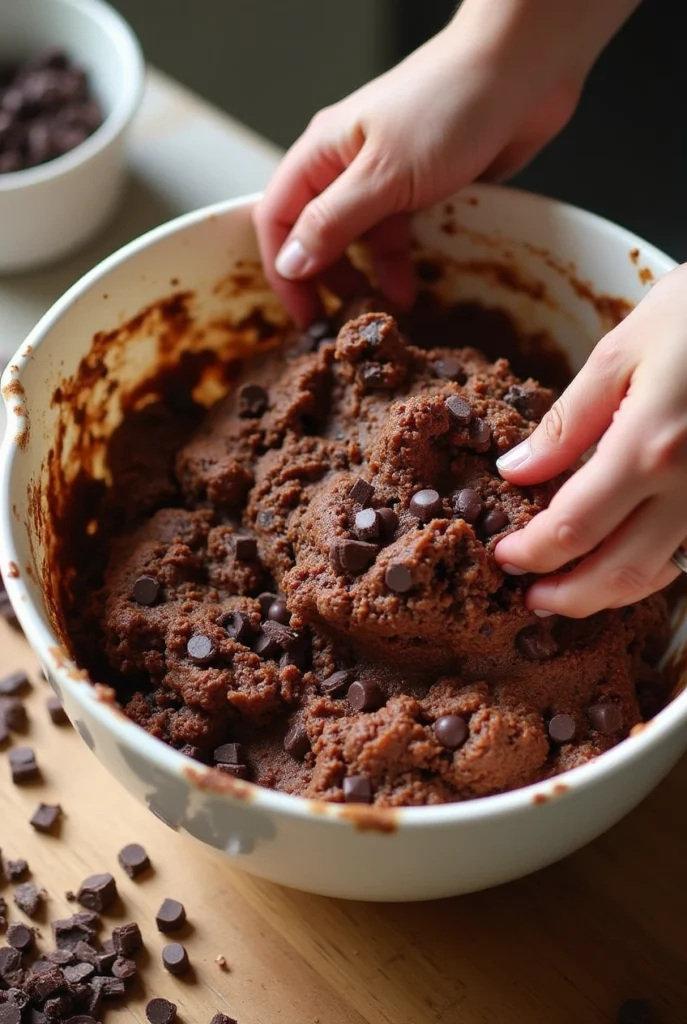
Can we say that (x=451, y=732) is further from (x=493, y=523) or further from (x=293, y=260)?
(x=293, y=260)

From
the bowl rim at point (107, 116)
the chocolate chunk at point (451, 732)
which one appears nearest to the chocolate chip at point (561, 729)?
the chocolate chunk at point (451, 732)

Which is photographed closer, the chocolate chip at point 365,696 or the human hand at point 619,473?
the human hand at point 619,473

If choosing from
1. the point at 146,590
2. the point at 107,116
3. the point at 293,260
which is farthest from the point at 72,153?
the point at 146,590

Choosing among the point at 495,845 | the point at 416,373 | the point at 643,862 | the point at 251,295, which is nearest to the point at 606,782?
the point at 495,845

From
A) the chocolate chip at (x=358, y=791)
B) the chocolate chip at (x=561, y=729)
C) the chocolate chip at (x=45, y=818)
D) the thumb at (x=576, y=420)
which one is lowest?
the chocolate chip at (x=45, y=818)

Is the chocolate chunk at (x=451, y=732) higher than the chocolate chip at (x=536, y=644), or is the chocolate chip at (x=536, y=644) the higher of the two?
the chocolate chip at (x=536, y=644)

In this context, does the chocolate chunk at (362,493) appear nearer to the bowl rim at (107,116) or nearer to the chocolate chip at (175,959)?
the chocolate chip at (175,959)

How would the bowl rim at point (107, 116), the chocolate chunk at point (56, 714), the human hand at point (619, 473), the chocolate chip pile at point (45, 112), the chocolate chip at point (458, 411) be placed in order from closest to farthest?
the human hand at point (619, 473) → the chocolate chip at point (458, 411) → the chocolate chunk at point (56, 714) → the bowl rim at point (107, 116) → the chocolate chip pile at point (45, 112)
